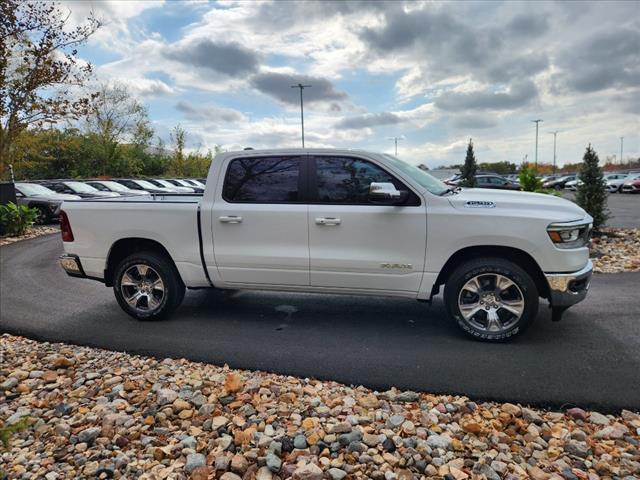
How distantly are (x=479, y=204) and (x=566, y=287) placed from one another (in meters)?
1.08

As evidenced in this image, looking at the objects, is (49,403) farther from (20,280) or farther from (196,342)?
(20,280)

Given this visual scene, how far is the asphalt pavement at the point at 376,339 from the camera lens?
3.62 m

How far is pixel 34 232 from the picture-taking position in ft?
45.5

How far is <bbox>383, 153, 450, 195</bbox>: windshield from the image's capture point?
456cm

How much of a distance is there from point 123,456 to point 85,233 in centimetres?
329

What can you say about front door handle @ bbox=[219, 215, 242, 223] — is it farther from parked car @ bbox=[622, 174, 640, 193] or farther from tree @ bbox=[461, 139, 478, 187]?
parked car @ bbox=[622, 174, 640, 193]

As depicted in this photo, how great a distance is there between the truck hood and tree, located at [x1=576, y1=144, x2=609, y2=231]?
6.94 m

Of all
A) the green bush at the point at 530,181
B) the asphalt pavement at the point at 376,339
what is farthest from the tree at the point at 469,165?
the asphalt pavement at the point at 376,339

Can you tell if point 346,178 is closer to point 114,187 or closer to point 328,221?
point 328,221

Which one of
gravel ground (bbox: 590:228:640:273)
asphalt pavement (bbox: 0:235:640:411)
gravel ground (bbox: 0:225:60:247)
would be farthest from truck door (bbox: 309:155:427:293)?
gravel ground (bbox: 0:225:60:247)

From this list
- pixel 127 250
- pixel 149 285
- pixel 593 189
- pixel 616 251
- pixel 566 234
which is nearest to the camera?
pixel 566 234

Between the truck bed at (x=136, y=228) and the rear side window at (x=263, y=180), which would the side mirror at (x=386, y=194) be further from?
the truck bed at (x=136, y=228)

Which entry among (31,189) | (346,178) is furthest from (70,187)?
(346,178)

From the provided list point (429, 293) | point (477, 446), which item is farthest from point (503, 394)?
point (429, 293)
